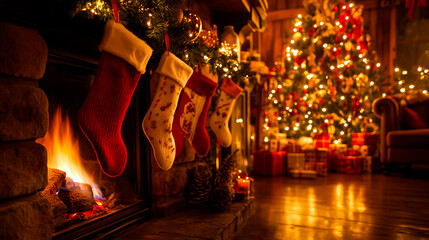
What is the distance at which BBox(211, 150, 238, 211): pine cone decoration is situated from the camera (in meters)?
1.66

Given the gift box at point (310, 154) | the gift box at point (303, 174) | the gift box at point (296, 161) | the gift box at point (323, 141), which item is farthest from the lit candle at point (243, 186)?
the gift box at point (323, 141)

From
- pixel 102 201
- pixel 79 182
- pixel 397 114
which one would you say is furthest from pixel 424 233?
pixel 397 114

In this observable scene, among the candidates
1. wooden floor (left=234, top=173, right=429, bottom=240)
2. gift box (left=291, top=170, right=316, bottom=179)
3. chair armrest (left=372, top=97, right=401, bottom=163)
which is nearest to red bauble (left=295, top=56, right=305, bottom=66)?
chair armrest (left=372, top=97, right=401, bottom=163)

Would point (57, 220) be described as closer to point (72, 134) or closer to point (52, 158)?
point (52, 158)

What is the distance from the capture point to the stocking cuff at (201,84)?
5.37ft

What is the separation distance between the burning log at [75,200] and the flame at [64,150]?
130 millimetres

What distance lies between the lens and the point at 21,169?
78 cm

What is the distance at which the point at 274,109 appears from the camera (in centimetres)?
471

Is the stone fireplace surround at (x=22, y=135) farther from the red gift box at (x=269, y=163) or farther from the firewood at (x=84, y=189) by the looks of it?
the red gift box at (x=269, y=163)

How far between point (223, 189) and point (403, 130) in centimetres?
303

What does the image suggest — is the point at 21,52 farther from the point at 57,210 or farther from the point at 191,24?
the point at 191,24

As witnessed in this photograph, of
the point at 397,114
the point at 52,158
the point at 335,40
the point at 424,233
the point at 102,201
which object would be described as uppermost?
the point at 335,40

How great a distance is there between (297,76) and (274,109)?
25.2 inches

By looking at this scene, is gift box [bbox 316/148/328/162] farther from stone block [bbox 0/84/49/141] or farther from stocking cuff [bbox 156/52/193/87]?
stone block [bbox 0/84/49/141]
